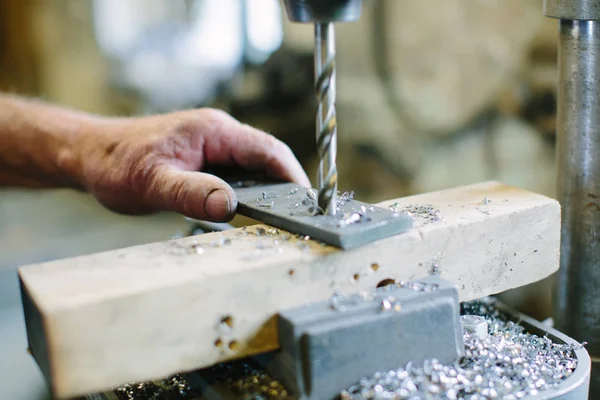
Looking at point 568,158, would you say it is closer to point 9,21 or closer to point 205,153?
point 205,153

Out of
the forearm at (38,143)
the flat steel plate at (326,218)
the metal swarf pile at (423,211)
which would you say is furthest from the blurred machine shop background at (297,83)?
the metal swarf pile at (423,211)

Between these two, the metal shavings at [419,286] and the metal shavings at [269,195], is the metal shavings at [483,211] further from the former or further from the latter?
the metal shavings at [269,195]

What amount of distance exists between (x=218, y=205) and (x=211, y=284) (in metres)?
0.32

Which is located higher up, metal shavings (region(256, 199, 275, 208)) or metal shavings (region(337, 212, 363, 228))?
metal shavings (region(337, 212, 363, 228))

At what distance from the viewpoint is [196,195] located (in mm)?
1153

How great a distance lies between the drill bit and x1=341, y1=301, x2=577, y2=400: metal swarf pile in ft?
0.84

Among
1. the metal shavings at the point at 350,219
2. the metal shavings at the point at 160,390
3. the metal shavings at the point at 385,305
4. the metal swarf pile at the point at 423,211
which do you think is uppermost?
the metal shavings at the point at 350,219

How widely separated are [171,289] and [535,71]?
268 cm

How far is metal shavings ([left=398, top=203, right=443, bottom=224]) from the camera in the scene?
102cm

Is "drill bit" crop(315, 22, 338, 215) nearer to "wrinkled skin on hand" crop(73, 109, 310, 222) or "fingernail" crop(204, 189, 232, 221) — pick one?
"fingernail" crop(204, 189, 232, 221)

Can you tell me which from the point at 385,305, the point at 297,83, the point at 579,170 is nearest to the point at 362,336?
the point at 385,305

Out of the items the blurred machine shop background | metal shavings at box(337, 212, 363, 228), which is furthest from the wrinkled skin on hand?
the blurred machine shop background

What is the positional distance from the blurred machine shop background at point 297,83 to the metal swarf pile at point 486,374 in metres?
2.22

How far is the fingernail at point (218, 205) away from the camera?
112 centimetres
